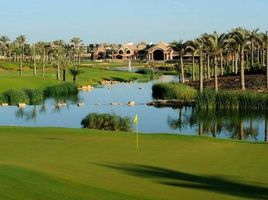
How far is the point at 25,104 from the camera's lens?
75125mm

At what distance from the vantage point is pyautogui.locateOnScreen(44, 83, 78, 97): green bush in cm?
9356

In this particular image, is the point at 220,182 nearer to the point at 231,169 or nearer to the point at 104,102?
the point at 231,169

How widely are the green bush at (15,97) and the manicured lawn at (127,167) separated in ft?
150

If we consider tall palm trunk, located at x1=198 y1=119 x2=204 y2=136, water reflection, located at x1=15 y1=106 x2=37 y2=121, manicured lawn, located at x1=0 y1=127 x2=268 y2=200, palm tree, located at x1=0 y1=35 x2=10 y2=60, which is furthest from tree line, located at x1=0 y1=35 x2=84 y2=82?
manicured lawn, located at x1=0 y1=127 x2=268 y2=200

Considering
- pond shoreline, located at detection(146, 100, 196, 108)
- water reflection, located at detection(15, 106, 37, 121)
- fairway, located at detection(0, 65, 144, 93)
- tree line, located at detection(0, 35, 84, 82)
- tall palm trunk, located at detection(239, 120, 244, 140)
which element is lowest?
tall palm trunk, located at detection(239, 120, 244, 140)

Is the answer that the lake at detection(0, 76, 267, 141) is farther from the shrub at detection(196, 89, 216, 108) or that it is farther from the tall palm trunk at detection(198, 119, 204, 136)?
the shrub at detection(196, 89, 216, 108)

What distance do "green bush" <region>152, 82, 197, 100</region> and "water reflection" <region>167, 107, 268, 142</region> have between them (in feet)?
33.8

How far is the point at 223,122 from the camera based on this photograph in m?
55.7

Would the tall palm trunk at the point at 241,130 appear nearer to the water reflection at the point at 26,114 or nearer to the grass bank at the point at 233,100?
the grass bank at the point at 233,100

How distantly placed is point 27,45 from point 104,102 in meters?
110

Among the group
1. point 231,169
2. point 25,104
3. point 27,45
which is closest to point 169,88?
point 25,104

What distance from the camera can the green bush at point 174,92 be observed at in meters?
78.6

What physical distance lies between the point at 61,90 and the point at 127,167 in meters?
76.1

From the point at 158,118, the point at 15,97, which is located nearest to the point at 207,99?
the point at 158,118
